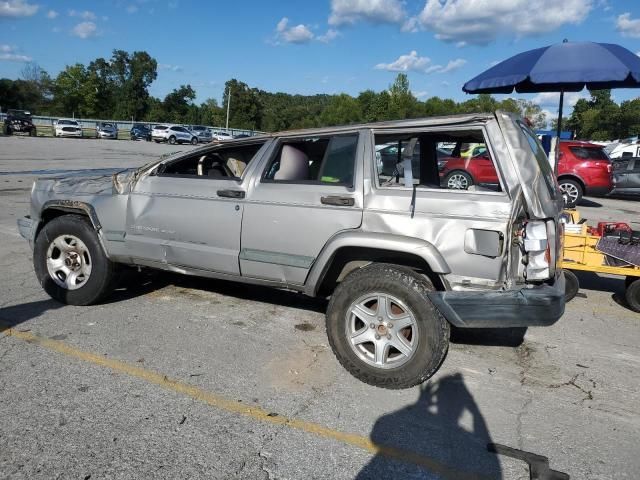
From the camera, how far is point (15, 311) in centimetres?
464

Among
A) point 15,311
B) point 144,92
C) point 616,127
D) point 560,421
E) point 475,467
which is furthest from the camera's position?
point 144,92

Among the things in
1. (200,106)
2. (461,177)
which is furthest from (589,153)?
(200,106)

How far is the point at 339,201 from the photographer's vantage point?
3.72 meters

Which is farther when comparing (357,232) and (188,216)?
(188,216)

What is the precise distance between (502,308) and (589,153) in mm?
13211

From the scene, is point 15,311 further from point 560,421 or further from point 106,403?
point 560,421

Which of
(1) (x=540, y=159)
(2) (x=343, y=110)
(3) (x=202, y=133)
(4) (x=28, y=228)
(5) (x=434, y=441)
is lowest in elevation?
(5) (x=434, y=441)

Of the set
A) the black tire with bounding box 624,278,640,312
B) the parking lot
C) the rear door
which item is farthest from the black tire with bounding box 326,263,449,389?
the black tire with bounding box 624,278,640,312

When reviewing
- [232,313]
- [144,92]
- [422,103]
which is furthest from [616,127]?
[232,313]

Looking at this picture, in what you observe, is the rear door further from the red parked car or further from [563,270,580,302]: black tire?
the red parked car

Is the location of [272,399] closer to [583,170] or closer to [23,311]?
[23,311]

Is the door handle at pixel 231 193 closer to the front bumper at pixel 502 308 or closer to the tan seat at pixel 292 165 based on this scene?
the tan seat at pixel 292 165

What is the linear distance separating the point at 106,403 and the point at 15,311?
6.74ft

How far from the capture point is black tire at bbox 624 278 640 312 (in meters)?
5.43
